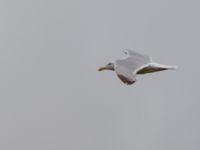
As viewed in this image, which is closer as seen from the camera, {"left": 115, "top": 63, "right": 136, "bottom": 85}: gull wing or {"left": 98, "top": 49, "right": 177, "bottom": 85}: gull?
{"left": 115, "top": 63, "right": 136, "bottom": 85}: gull wing

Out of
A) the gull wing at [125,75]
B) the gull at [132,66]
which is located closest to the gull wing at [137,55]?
the gull at [132,66]

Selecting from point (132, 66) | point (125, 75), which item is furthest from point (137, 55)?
point (125, 75)

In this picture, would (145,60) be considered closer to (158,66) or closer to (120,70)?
(158,66)

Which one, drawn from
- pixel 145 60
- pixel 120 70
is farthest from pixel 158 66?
pixel 120 70

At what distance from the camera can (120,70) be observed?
739cm

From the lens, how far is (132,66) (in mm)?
7938

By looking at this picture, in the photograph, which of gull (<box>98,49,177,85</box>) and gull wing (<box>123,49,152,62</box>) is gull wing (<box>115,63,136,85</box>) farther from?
gull wing (<box>123,49,152,62</box>)

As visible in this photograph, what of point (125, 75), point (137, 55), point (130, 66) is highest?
point (137, 55)

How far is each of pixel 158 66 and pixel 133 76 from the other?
1.44m

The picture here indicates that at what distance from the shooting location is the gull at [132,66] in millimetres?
7062

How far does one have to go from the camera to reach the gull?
7.06 meters

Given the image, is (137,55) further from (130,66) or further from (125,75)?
(125,75)

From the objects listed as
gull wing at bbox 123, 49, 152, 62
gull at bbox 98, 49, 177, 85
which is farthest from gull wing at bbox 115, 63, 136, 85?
gull wing at bbox 123, 49, 152, 62

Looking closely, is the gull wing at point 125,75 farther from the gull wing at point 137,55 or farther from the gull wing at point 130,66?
the gull wing at point 137,55
